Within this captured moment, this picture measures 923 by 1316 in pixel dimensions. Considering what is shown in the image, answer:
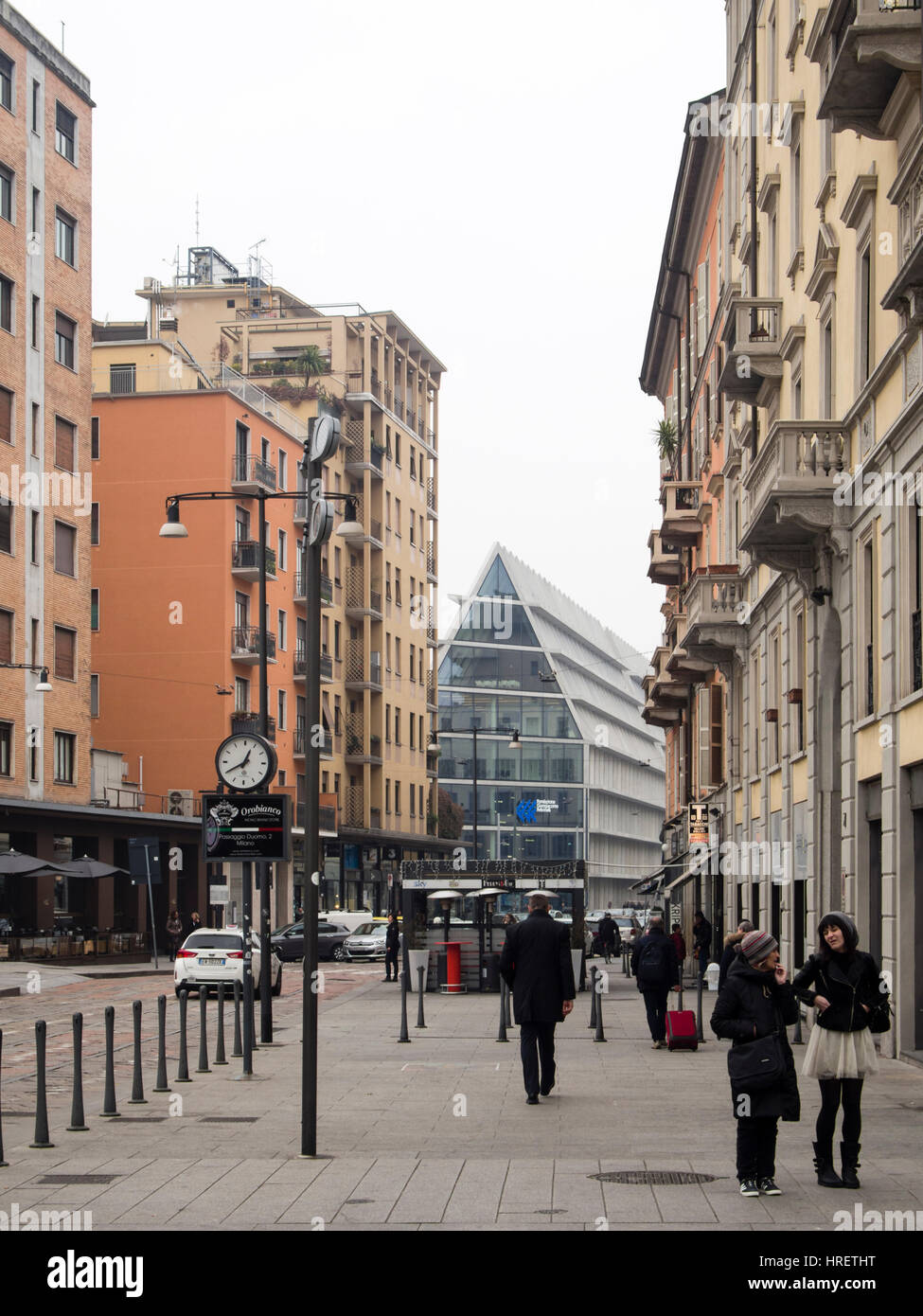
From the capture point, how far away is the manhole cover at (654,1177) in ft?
35.4

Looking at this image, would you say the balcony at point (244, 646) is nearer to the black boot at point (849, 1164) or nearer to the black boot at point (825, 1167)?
the black boot at point (825, 1167)

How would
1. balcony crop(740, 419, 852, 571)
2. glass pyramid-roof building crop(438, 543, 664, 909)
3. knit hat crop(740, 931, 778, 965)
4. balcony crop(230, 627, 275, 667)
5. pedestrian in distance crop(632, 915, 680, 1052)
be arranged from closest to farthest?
knit hat crop(740, 931, 778, 965)
pedestrian in distance crop(632, 915, 680, 1052)
balcony crop(740, 419, 852, 571)
balcony crop(230, 627, 275, 667)
glass pyramid-roof building crop(438, 543, 664, 909)

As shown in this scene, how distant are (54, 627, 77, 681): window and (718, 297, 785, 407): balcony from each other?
24.5 meters

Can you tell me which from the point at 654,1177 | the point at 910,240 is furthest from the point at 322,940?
the point at 654,1177

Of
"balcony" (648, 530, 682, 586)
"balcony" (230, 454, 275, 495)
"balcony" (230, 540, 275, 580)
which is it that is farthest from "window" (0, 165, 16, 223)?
"balcony" (648, 530, 682, 586)

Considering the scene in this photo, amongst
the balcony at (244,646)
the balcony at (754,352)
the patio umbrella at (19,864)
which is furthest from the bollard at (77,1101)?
the balcony at (244,646)

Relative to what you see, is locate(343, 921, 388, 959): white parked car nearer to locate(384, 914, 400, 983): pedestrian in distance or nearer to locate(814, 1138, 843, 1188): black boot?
locate(384, 914, 400, 983): pedestrian in distance

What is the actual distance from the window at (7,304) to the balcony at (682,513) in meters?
17.9

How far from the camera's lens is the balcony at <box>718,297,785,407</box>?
3031 centimetres

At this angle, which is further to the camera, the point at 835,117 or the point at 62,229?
the point at 62,229
